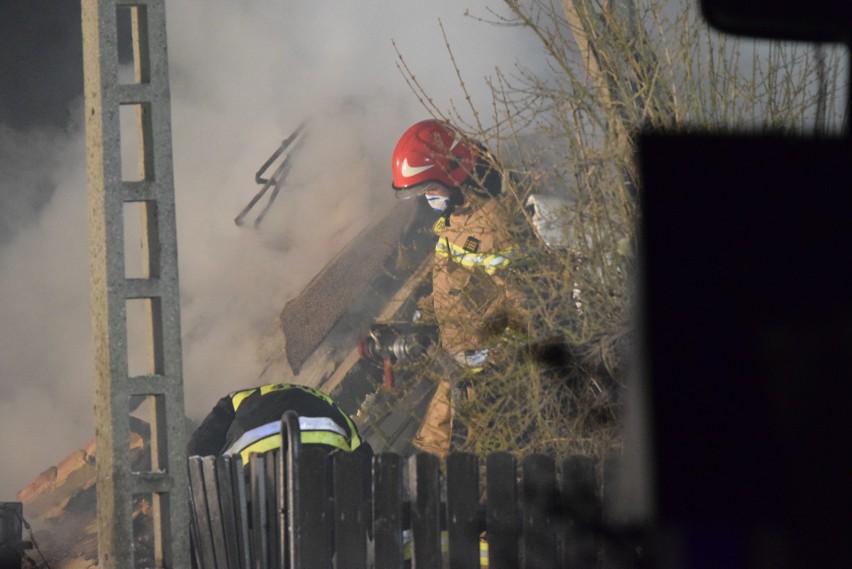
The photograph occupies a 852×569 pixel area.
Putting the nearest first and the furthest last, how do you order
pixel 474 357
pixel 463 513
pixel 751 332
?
1. pixel 751 332
2. pixel 463 513
3. pixel 474 357

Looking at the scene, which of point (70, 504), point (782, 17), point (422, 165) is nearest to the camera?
point (782, 17)

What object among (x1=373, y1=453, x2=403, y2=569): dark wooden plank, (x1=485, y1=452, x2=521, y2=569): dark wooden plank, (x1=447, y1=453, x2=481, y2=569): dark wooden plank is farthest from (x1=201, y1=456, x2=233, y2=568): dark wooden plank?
(x1=485, y1=452, x2=521, y2=569): dark wooden plank

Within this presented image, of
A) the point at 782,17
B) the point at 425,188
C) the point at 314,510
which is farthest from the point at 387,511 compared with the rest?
the point at 782,17

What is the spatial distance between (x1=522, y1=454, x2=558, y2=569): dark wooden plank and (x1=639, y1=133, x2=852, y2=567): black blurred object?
9.16 feet

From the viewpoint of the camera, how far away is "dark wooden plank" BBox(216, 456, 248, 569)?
543cm

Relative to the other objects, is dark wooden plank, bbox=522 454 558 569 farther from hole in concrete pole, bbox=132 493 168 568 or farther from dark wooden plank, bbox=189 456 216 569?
hole in concrete pole, bbox=132 493 168 568

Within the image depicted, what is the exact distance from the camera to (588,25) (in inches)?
197

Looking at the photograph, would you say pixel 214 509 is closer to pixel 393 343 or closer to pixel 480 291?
pixel 480 291

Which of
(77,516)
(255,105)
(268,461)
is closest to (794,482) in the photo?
(268,461)

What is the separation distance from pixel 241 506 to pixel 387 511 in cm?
75

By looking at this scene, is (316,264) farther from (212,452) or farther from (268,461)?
(268,461)

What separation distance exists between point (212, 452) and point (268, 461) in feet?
2.82

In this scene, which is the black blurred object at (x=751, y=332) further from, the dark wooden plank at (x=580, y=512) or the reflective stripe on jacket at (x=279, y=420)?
the reflective stripe on jacket at (x=279, y=420)

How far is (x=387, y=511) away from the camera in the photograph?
5.12m
